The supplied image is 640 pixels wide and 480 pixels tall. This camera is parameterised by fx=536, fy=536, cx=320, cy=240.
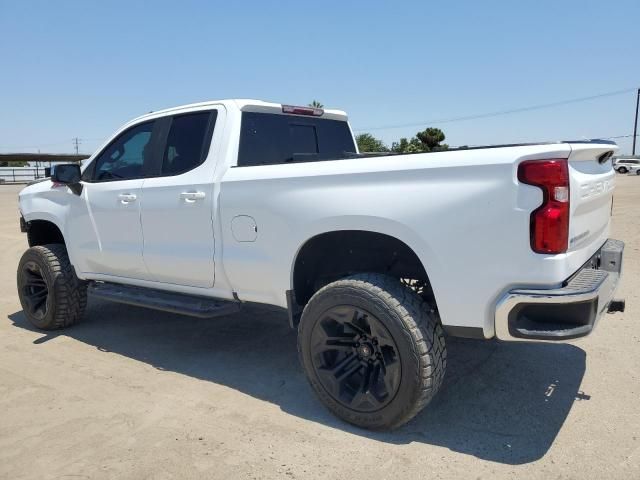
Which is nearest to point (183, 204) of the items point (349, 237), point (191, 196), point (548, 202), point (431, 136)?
point (191, 196)

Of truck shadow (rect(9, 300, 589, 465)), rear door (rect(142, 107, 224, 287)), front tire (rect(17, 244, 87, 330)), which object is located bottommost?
truck shadow (rect(9, 300, 589, 465))

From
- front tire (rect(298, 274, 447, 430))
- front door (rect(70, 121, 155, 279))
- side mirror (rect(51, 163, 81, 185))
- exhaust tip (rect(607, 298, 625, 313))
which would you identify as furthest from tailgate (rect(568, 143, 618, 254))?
side mirror (rect(51, 163, 81, 185))

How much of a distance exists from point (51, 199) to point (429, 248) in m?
4.08

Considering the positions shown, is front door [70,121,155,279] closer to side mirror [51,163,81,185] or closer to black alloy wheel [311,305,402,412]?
side mirror [51,163,81,185]

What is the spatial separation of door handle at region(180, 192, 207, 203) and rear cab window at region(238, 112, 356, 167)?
37 cm

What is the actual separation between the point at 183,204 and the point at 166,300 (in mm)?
851

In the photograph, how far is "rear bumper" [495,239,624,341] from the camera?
2.57 m

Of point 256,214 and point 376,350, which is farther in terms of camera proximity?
point 256,214

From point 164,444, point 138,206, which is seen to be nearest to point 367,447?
point 164,444

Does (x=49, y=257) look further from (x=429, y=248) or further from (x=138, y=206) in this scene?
(x=429, y=248)

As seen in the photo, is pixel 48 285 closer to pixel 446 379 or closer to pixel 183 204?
pixel 183 204

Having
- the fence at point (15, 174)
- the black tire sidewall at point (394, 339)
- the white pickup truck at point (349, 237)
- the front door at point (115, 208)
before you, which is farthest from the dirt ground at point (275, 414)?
the fence at point (15, 174)

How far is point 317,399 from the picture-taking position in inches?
142

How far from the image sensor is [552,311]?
104 inches
